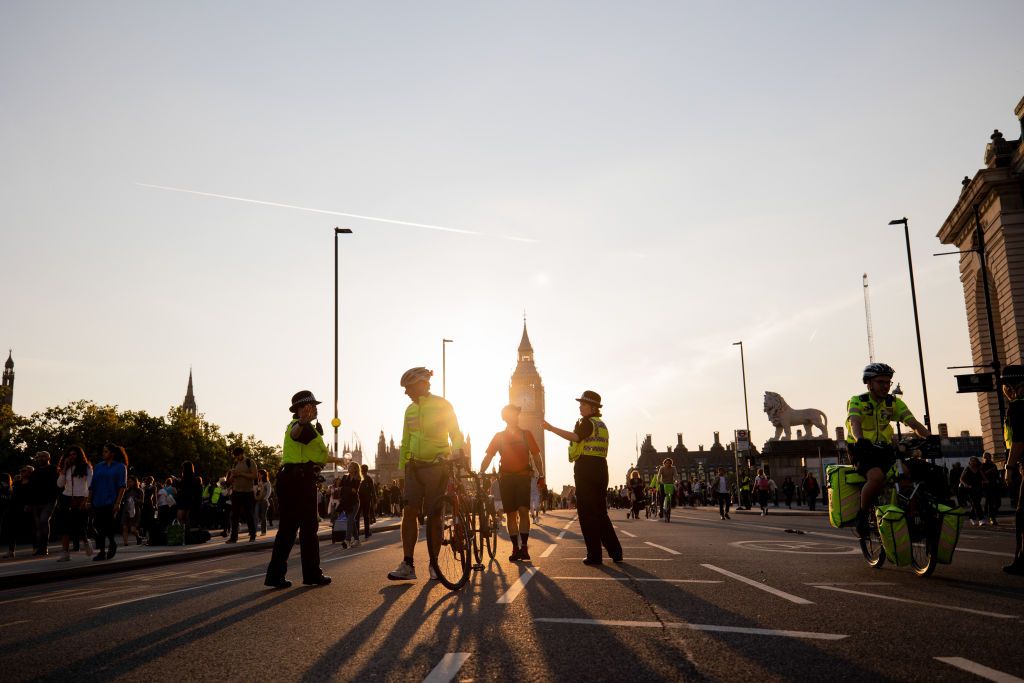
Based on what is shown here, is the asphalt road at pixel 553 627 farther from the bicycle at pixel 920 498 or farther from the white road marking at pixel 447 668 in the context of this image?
the bicycle at pixel 920 498

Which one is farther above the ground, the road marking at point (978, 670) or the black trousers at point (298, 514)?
the black trousers at point (298, 514)

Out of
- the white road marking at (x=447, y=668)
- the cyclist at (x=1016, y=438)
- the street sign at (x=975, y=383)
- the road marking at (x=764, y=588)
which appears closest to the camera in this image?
the white road marking at (x=447, y=668)

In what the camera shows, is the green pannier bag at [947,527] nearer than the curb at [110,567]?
Yes

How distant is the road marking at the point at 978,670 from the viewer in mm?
3808

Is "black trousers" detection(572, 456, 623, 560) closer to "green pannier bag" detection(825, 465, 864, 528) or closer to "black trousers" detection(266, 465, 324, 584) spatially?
"green pannier bag" detection(825, 465, 864, 528)

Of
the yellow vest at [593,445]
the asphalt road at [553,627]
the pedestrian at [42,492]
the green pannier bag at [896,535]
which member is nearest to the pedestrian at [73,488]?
the pedestrian at [42,492]

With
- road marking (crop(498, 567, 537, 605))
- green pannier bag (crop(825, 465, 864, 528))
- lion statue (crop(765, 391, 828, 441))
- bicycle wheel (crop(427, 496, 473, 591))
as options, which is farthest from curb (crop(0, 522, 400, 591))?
lion statue (crop(765, 391, 828, 441))

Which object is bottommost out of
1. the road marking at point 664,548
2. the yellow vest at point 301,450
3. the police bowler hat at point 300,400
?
the road marking at point 664,548

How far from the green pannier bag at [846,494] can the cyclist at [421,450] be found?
3915mm

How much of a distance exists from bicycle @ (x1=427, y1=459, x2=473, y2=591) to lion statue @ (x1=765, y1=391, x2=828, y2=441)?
61.3 m

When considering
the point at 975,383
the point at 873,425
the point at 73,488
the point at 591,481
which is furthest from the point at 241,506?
the point at 975,383

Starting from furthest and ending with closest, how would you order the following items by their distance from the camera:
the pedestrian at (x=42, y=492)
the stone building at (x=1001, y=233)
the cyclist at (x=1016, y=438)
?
the stone building at (x=1001, y=233), the pedestrian at (x=42, y=492), the cyclist at (x=1016, y=438)

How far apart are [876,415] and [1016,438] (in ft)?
4.72

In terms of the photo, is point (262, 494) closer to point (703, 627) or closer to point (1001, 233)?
point (703, 627)
